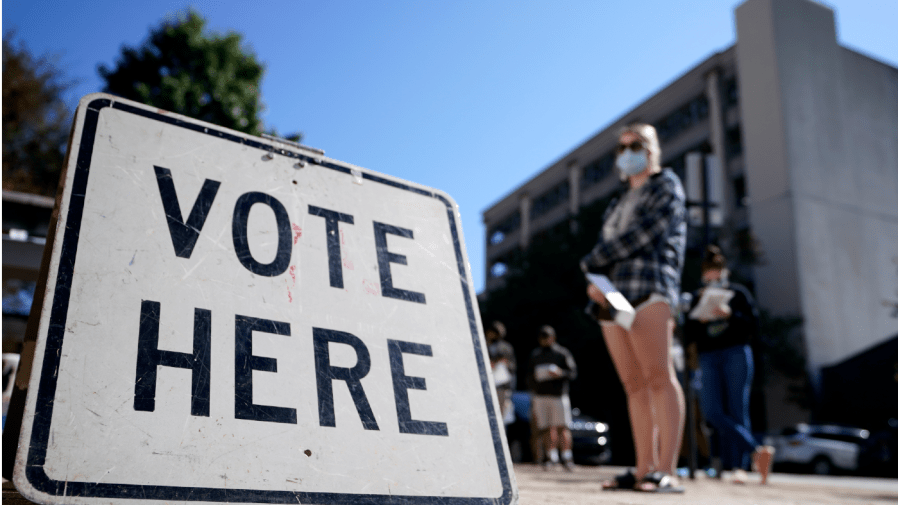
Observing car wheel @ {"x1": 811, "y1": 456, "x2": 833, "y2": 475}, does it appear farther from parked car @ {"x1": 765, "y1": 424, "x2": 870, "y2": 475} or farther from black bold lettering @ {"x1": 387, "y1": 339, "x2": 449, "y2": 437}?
black bold lettering @ {"x1": 387, "y1": 339, "x2": 449, "y2": 437}

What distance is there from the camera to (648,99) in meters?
34.4

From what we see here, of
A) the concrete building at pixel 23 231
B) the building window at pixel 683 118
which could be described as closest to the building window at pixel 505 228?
the building window at pixel 683 118

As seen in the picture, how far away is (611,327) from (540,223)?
1676 inches

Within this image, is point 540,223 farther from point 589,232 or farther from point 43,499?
point 43,499

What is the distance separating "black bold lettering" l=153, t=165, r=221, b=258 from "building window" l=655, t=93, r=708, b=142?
107 ft

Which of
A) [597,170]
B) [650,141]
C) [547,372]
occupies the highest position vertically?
[597,170]

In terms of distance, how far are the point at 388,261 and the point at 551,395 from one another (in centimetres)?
641

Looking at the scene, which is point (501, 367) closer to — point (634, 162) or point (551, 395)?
point (551, 395)

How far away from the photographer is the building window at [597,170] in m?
37.5

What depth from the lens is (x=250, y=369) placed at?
3.86 feet

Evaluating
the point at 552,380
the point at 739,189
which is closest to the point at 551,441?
the point at 552,380

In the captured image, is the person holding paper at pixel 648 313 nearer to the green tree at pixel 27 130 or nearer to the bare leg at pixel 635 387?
the bare leg at pixel 635 387

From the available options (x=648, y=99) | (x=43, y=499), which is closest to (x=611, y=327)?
(x=43, y=499)

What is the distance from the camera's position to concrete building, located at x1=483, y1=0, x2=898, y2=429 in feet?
81.9
